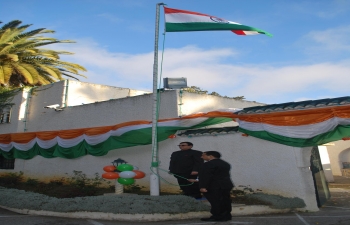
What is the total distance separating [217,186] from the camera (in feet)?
19.8

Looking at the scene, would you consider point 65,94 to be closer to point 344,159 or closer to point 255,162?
point 255,162

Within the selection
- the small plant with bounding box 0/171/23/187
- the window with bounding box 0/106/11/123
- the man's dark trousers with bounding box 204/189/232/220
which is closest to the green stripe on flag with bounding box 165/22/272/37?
the man's dark trousers with bounding box 204/189/232/220

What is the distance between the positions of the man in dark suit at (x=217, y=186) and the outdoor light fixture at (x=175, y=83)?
4.44 metres

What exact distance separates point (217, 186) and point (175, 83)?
4926mm

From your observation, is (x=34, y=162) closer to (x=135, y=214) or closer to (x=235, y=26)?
(x=135, y=214)

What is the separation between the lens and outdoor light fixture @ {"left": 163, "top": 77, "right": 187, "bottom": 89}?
1010cm

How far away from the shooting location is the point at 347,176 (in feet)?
57.5

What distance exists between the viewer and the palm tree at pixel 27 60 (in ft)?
46.5

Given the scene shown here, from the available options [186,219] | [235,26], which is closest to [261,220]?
[186,219]

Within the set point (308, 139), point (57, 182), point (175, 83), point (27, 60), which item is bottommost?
point (57, 182)

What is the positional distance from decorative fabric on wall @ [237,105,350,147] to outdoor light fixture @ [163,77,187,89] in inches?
112

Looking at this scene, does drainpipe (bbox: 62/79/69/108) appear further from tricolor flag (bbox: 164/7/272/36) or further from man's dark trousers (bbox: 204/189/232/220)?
man's dark trousers (bbox: 204/189/232/220)

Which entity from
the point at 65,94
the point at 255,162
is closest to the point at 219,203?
the point at 255,162

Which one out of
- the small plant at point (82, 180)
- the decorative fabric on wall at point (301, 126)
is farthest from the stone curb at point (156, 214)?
the small plant at point (82, 180)
